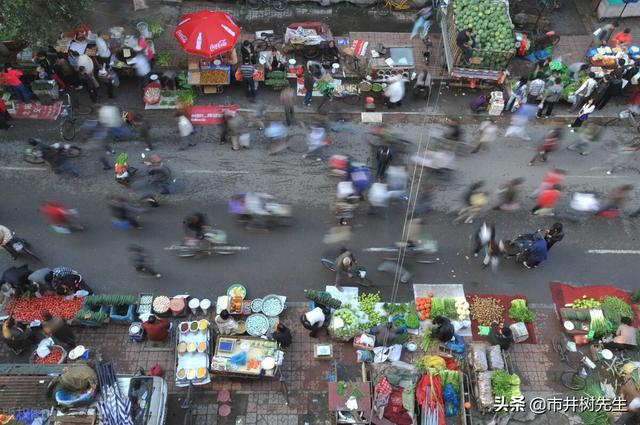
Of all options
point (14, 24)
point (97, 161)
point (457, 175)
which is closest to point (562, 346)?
point (457, 175)

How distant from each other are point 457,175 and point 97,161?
11.3 meters

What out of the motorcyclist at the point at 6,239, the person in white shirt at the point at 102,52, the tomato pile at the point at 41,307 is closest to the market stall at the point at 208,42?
the person in white shirt at the point at 102,52

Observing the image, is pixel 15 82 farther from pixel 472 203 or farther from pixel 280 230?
pixel 472 203

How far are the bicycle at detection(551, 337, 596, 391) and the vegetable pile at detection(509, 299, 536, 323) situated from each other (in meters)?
0.83

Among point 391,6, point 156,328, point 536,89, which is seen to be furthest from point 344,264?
point 391,6

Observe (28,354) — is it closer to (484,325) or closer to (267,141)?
(267,141)

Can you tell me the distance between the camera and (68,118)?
1709 centimetres

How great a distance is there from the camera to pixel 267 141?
17266mm

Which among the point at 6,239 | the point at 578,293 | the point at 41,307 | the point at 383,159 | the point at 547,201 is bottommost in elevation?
the point at 41,307

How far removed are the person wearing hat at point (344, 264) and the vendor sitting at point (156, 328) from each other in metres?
4.41

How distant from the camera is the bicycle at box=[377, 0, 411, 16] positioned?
21469mm

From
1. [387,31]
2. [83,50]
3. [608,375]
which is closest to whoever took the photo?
[608,375]

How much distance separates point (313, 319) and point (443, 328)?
3.11m

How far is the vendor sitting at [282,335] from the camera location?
12.2m
